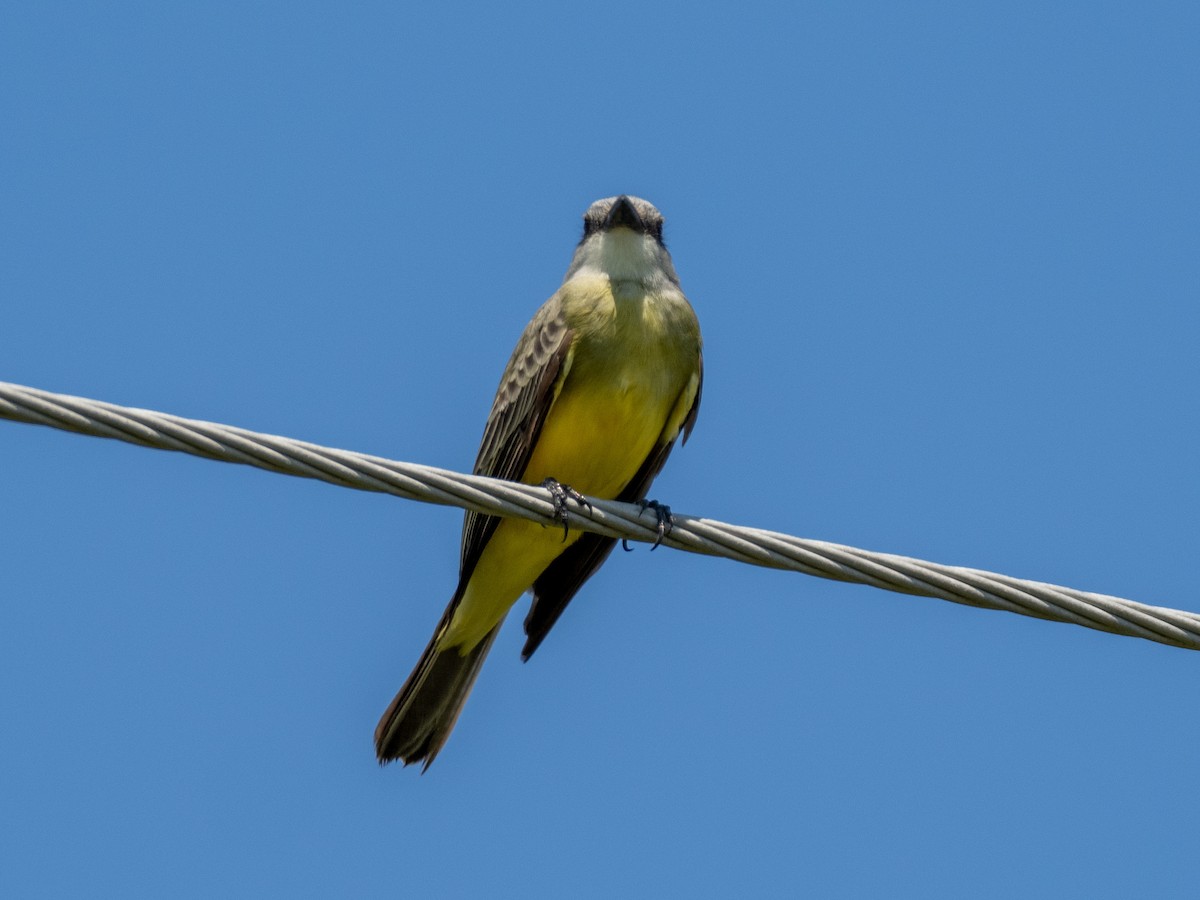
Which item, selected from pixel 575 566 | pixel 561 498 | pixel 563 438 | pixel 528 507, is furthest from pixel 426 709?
pixel 528 507

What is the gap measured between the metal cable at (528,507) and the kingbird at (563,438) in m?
1.93

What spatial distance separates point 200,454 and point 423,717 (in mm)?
3535

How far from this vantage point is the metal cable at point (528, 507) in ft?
15.3

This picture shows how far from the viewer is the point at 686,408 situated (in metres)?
8.09

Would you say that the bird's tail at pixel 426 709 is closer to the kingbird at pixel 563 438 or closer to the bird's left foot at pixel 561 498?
the kingbird at pixel 563 438

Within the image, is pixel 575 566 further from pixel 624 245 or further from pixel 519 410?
pixel 624 245

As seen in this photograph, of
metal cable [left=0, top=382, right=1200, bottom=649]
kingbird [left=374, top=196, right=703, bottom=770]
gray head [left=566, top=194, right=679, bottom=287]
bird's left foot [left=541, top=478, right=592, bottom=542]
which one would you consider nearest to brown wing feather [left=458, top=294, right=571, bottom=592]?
kingbird [left=374, top=196, right=703, bottom=770]

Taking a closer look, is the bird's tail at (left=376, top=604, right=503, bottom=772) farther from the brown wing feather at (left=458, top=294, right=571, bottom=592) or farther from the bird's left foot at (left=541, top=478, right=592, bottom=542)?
the bird's left foot at (left=541, top=478, right=592, bottom=542)

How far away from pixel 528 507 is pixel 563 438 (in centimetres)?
213

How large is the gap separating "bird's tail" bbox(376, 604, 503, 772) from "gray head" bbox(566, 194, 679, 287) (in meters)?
1.83

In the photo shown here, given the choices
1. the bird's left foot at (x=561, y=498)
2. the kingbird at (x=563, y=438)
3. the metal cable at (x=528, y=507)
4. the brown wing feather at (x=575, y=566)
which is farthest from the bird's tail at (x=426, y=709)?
the metal cable at (x=528, y=507)

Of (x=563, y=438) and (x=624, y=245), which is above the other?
(x=624, y=245)

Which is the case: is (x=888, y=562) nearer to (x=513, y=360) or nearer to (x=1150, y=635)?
(x=1150, y=635)

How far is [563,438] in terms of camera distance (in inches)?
306
